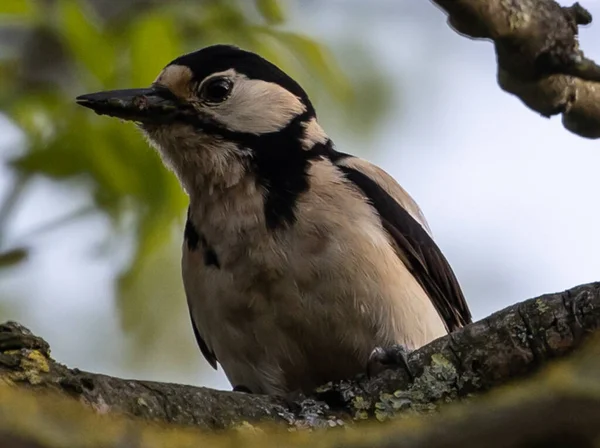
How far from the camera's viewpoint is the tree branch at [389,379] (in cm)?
197

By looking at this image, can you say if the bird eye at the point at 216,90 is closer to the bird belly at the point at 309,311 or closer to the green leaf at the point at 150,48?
the green leaf at the point at 150,48

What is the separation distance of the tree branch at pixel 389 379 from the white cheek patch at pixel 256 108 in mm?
1497

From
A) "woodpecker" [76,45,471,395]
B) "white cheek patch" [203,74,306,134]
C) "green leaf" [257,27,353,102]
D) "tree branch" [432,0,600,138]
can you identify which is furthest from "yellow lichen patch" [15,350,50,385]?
"white cheek patch" [203,74,306,134]

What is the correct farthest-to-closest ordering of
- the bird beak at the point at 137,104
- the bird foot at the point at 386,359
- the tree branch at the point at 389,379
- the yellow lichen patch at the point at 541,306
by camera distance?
the bird beak at the point at 137,104
the bird foot at the point at 386,359
the yellow lichen patch at the point at 541,306
the tree branch at the point at 389,379

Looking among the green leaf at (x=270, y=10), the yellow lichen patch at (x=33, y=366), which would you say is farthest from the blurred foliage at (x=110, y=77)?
the yellow lichen patch at (x=33, y=366)

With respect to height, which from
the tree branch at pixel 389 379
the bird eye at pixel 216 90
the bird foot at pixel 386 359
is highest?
the bird eye at pixel 216 90

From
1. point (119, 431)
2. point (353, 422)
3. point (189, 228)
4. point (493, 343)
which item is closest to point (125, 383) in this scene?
point (353, 422)

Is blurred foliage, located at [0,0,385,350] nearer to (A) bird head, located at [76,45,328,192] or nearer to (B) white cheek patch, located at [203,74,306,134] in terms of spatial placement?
(A) bird head, located at [76,45,328,192]

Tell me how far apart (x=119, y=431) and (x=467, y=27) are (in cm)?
133

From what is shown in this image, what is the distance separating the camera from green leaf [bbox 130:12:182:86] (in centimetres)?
319

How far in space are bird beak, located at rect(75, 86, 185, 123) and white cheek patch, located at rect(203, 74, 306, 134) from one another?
158 mm

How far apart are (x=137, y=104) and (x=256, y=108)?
1.99ft

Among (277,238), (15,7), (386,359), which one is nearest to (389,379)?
(386,359)

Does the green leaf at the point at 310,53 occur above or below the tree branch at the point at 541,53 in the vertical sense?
above
